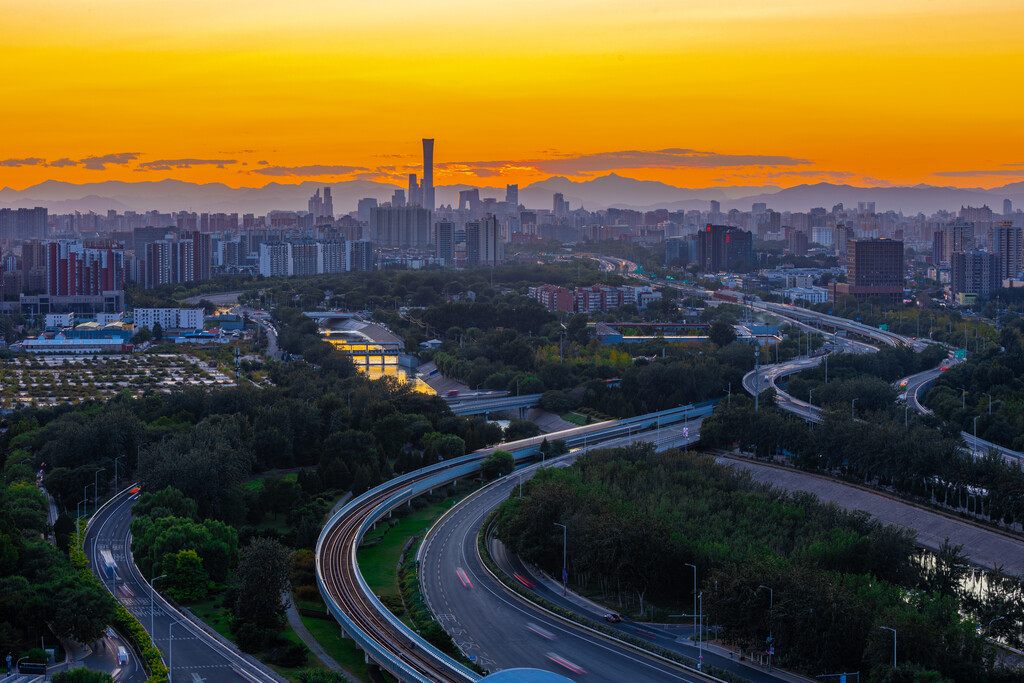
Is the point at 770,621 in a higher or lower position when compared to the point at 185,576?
higher

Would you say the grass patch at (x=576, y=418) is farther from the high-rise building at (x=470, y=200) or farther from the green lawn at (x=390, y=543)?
the high-rise building at (x=470, y=200)

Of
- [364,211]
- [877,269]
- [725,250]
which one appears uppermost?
[364,211]

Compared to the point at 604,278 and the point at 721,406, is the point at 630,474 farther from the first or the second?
the point at 604,278

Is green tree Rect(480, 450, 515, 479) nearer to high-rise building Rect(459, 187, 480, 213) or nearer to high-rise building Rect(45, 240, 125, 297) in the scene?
high-rise building Rect(45, 240, 125, 297)

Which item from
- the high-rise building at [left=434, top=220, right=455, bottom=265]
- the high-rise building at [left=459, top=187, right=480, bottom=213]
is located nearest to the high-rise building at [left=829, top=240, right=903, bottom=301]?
the high-rise building at [left=434, top=220, right=455, bottom=265]

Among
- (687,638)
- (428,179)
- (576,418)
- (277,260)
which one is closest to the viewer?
(687,638)

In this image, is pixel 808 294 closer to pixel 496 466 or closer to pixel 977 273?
pixel 977 273

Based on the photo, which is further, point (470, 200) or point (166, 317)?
point (470, 200)

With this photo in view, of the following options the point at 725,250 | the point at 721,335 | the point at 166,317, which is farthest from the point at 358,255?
the point at 721,335
